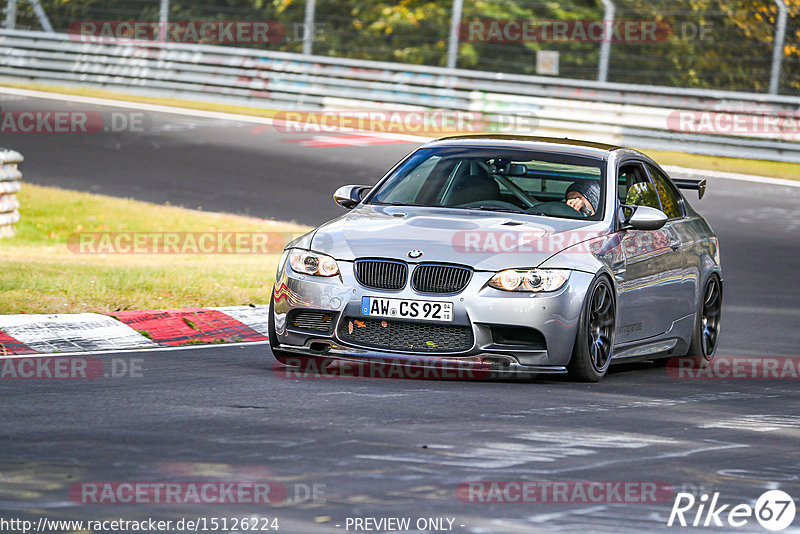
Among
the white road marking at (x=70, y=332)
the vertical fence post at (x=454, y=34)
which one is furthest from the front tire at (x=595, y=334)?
the vertical fence post at (x=454, y=34)

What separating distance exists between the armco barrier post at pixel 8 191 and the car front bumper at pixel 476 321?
836cm

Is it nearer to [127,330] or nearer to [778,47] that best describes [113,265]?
[127,330]

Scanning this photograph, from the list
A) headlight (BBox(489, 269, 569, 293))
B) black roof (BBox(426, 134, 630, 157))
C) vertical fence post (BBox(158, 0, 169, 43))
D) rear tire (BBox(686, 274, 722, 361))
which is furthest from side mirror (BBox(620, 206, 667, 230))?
vertical fence post (BBox(158, 0, 169, 43))

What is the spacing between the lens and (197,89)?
30.3 meters

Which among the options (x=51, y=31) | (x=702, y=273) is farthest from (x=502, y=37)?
(x=702, y=273)

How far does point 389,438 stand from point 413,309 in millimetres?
1808

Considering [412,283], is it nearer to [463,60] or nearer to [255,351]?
[255,351]

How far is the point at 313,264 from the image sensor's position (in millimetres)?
9188

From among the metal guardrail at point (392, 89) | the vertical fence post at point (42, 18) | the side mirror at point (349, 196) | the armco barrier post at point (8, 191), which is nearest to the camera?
the side mirror at point (349, 196)

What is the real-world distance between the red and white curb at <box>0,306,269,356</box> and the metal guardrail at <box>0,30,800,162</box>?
1514 centimetres

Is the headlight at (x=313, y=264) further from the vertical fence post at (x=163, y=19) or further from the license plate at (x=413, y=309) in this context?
the vertical fence post at (x=163, y=19)

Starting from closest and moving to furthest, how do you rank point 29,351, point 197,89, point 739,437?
point 739,437, point 29,351, point 197,89

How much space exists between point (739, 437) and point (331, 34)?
22.2 m

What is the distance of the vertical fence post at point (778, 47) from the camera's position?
24359 mm
